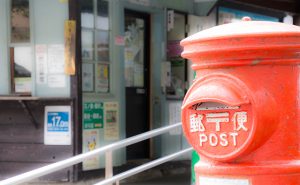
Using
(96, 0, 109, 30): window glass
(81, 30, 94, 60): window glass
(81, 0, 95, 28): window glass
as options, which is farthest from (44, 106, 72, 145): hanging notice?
(96, 0, 109, 30): window glass

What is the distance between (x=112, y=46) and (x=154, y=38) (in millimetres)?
1074

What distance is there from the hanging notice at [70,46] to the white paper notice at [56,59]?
3.2 inches

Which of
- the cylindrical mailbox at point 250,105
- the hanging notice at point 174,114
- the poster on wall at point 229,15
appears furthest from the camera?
the poster on wall at point 229,15

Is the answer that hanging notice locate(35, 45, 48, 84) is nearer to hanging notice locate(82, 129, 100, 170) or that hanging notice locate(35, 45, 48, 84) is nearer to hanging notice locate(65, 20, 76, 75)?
hanging notice locate(65, 20, 76, 75)

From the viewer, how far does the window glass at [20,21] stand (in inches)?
311

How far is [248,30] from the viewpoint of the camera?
8.93 ft

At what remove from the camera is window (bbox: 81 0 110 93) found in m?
7.90

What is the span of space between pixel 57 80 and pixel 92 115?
66 cm

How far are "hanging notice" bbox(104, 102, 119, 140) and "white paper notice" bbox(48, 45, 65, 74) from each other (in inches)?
33.7

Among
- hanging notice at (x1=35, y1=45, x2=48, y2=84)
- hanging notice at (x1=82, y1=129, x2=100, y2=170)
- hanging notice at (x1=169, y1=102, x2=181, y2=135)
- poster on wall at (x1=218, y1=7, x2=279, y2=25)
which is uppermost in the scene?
poster on wall at (x1=218, y1=7, x2=279, y2=25)

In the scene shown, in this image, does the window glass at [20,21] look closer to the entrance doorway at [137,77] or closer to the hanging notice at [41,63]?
the hanging notice at [41,63]

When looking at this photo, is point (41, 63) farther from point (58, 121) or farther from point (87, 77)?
point (58, 121)

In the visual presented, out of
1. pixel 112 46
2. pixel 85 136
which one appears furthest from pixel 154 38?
pixel 85 136

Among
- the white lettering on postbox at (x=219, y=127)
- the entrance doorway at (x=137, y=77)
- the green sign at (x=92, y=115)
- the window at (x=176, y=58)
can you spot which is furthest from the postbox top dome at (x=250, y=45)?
the window at (x=176, y=58)
